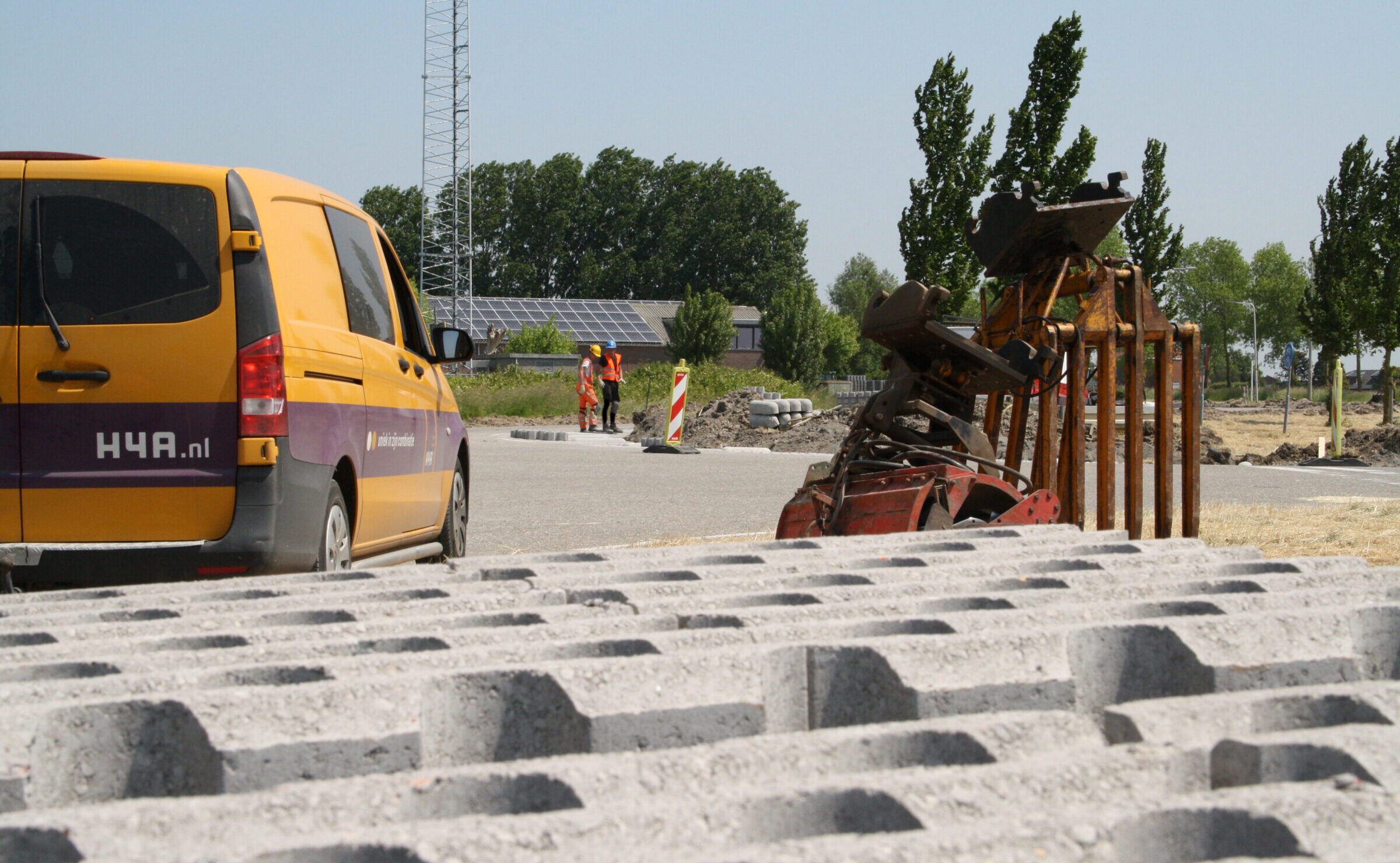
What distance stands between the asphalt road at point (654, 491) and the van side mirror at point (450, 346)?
6.30 feet

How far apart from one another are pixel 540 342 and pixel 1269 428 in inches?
1445

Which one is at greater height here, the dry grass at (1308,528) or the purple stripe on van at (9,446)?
the purple stripe on van at (9,446)

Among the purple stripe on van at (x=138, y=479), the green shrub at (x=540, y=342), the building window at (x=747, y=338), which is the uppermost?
the building window at (x=747, y=338)

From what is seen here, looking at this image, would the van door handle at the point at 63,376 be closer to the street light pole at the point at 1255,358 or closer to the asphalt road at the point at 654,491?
the asphalt road at the point at 654,491

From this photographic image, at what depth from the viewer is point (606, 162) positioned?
118 meters

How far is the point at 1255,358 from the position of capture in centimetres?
7925

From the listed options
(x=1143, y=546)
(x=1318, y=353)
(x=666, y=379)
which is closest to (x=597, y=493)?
(x=1143, y=546)

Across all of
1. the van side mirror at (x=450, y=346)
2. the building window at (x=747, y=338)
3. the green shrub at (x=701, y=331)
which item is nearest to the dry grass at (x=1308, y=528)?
the van side mirror at (x=450, y=346)

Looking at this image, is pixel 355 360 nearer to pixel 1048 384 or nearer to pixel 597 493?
pixel 1048 384

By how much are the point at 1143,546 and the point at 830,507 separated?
2.00 metres

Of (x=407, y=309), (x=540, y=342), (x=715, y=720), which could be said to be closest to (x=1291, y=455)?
(x=407, y=309)

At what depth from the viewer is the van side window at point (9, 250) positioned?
15.3 feet

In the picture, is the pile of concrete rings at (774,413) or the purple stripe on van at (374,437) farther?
the pile of concrete rings at (774,413)

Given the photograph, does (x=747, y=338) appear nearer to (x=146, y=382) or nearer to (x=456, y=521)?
(x=456, y=521)
